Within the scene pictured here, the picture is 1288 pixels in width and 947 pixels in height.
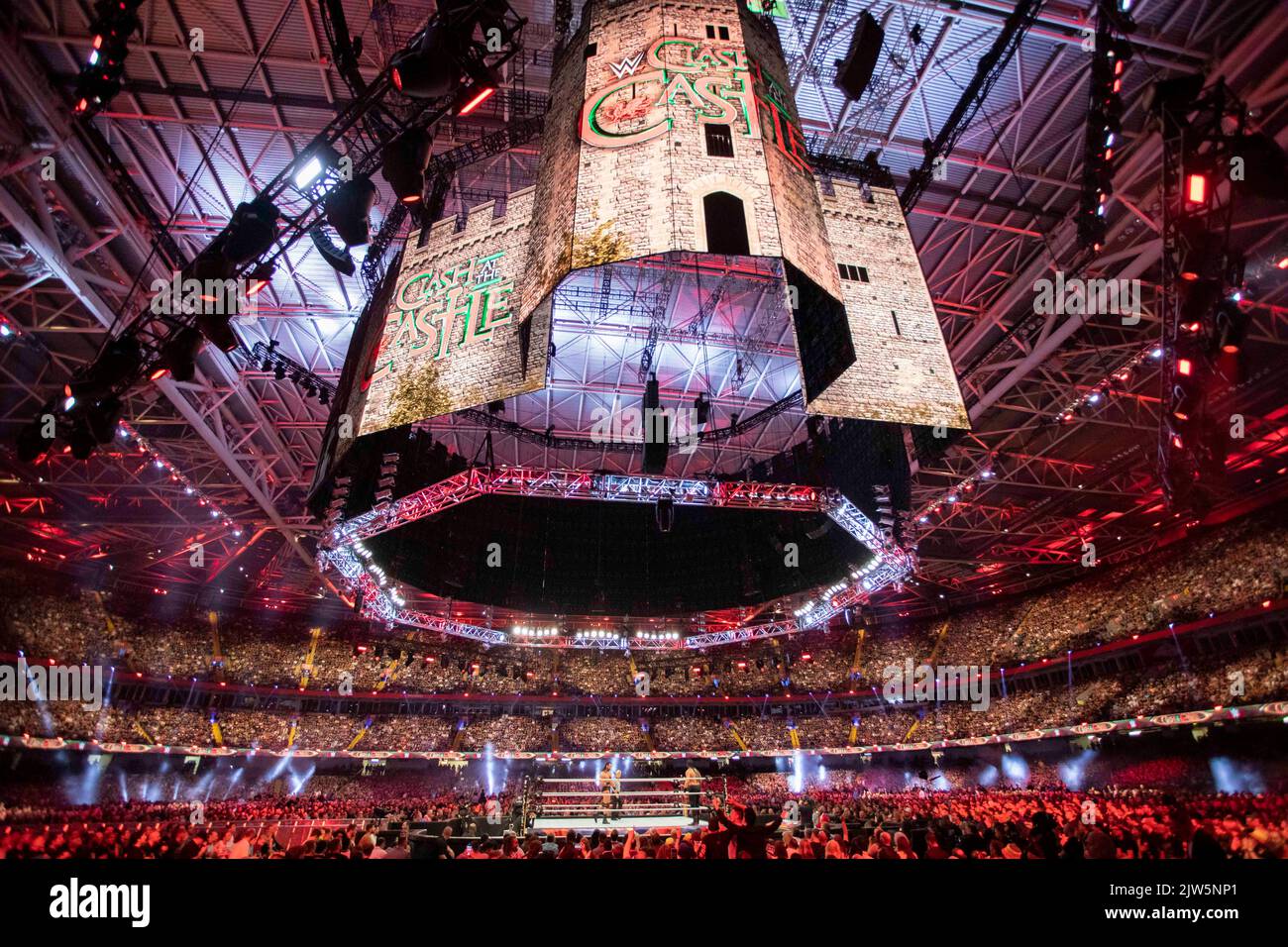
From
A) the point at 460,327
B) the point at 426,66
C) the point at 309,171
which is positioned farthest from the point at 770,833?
the point at 309,171

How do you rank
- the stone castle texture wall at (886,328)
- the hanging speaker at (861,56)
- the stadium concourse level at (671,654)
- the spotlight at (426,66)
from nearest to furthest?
the spotlight at (426,66)
the hanging speaker at (861,56)
the stone castle texture wall at (886,328)
the stadium concourse level at (671,654)

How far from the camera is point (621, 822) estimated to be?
16.4m

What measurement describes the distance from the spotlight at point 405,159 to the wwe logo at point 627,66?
2937 millimetres

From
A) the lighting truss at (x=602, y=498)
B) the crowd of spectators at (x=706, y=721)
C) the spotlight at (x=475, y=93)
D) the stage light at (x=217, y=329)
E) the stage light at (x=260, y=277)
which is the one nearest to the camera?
the spotlight at (x=475, y=93)

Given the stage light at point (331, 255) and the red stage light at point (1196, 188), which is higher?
the stage light at point (331, 255)

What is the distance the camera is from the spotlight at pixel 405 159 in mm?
8047

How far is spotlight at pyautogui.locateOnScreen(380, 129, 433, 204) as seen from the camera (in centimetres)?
→ 805

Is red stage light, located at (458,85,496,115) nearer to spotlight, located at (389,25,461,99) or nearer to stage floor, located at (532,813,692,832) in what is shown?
spotlight, located at (389,25,461,99)

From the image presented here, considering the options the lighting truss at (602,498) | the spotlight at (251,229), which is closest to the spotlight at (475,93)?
the spotlight at (251,229)

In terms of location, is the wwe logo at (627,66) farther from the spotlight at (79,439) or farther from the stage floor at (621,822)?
the stage floor at (621,822)

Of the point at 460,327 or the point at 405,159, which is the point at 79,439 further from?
the point at 405,159

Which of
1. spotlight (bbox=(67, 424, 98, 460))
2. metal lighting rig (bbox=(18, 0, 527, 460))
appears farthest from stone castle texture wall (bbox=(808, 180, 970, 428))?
spotlight (bbox=(67, 424, 98, 460))

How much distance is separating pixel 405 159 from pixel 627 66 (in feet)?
11.6

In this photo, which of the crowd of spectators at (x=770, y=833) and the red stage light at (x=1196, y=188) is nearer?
the crowd of spectators at (x=770, y=833)
